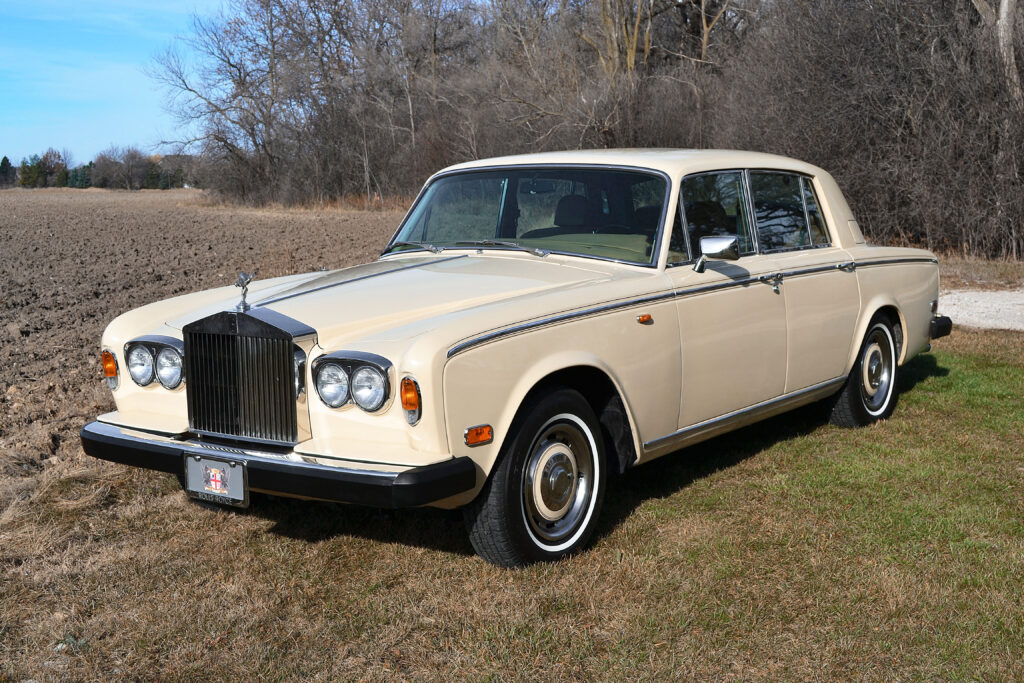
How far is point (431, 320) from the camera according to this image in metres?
3.74

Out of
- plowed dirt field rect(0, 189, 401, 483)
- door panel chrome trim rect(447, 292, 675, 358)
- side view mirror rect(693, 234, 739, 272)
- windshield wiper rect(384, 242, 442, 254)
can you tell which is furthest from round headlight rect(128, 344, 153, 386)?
side view mirror rect(693, 234, 739, 272)

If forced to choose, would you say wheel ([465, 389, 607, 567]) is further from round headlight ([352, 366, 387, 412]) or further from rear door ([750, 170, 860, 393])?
rear door ([750, 170, 860, 393])

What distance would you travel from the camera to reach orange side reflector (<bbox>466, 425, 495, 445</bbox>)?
3578 millimetres

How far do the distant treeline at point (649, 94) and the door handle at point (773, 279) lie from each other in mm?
12076

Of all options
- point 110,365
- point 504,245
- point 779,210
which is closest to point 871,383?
point 779,210

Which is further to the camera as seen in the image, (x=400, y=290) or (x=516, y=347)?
(x=400, y=290)

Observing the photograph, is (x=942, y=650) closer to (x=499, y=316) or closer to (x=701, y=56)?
(x=499, y=316)

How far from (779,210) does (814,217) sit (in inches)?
16.1

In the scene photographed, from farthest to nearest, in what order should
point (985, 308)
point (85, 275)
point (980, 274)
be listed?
point (980, 274)
point (85, 275)
point (985, 308)

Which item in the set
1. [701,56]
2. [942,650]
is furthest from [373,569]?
[701,56]

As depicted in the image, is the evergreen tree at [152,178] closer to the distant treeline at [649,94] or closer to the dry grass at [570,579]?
the distant treeline at [649,94]

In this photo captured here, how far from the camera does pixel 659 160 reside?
16.1 ft

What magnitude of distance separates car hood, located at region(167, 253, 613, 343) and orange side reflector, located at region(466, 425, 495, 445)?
436mm

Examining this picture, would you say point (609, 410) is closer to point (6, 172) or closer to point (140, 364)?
point (140, 364)
